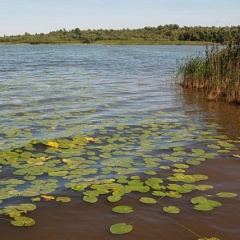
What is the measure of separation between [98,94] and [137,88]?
8.79 feet

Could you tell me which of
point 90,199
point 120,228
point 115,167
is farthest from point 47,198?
point 115,167

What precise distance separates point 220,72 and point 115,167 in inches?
320

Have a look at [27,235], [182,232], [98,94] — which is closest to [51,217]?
[27,235]

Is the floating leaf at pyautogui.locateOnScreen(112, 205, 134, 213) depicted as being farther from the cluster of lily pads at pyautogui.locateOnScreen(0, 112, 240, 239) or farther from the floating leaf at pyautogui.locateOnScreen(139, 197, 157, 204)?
the floating leaf at pyautogui.locateOnScreen(139, 197, 157, 204)

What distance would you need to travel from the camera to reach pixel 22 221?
3955 millimetres

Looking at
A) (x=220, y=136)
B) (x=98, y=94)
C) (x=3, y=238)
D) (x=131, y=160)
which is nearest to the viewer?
(x=3, y=238)

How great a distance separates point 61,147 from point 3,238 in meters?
3.07

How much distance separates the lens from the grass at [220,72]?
11555mm

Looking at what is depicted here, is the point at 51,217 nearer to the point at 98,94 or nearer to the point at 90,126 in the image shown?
the point at 90,126

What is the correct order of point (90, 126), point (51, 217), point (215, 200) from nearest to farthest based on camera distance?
1. point (51, 217)
2. point (215, 200)
3. point (90, 126)

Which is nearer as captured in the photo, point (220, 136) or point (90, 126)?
point (220, 136)

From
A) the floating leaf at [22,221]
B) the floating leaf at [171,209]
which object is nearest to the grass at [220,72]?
the floating leaf at [171,209]

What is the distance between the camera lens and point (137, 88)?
15.8 meters

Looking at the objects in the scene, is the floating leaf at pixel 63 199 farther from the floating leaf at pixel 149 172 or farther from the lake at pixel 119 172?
the floating leaf at pixel 149 172
